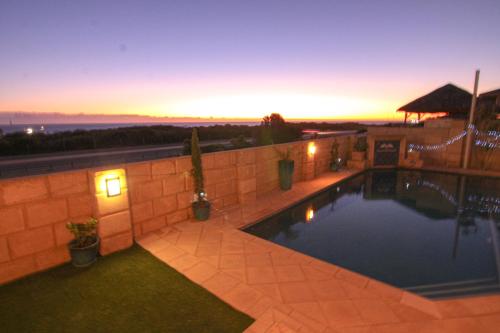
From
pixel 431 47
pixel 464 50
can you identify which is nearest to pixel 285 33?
pixel 431 47

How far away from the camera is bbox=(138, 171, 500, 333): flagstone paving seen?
2.96m

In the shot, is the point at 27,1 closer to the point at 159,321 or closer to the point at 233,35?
the point at 233,35

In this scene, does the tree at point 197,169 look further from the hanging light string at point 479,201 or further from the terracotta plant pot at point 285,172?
the hanging light string at point 479,201

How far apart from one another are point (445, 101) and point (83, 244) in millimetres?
22805

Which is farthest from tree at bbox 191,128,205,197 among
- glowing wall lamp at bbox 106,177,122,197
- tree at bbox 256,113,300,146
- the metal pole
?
the metal pole

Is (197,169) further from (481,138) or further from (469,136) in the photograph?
(481,138)

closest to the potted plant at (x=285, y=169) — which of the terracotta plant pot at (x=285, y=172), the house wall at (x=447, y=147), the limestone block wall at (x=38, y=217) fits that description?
the terracotta plant pot at (x=285, y=172)

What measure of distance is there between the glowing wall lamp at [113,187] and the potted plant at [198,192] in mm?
1913

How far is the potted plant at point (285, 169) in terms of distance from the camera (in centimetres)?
928

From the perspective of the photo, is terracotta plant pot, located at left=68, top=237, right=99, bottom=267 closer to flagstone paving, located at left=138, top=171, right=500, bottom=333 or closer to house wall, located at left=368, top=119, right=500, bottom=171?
flagstone paving, located at left=138, top=171, right=500, bottom=333

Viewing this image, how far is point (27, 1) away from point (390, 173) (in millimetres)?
17298

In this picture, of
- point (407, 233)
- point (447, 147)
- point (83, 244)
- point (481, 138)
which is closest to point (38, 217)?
point (83, 244)

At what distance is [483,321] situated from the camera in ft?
9.75

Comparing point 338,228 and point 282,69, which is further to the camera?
point 282,69
